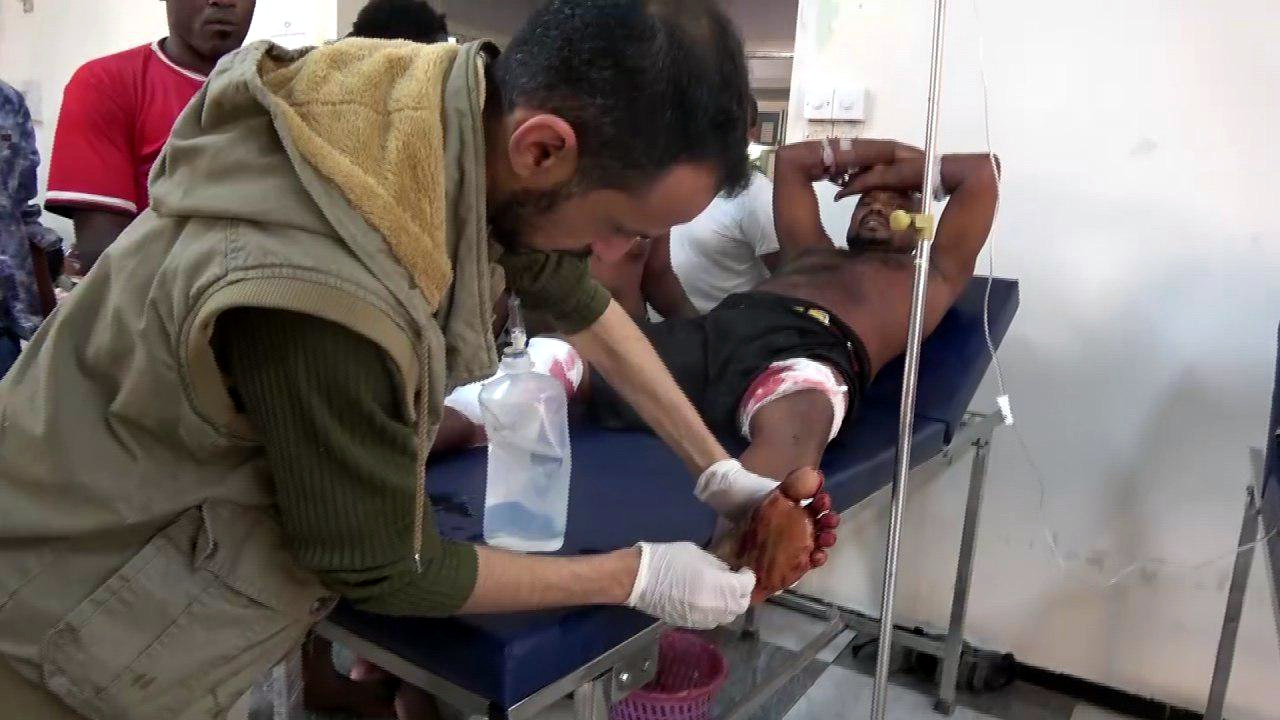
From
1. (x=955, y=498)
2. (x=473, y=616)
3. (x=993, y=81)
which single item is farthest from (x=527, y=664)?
(x=993, y=81)

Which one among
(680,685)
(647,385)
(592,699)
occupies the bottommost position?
(680,685)

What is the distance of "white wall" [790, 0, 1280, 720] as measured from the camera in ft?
5.71

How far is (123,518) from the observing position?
663 millimetres

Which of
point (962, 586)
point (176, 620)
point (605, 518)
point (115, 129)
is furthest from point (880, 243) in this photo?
point (176, 620)

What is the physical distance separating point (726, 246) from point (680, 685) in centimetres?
114

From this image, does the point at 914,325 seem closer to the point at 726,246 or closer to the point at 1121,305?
the point at 1121,305

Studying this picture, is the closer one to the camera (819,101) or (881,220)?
(881,220)

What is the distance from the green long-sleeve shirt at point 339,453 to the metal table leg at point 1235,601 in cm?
152

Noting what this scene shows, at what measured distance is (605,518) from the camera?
1095mm

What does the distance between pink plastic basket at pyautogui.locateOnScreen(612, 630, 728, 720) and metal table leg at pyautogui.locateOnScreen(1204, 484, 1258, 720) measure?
3.12 ft

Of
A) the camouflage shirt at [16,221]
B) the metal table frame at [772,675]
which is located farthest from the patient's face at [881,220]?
the camouflage shirt at [16,221]

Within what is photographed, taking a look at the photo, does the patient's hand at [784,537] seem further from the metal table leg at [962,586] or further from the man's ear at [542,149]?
the metal table leg at [962,586]

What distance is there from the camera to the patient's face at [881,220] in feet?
6.55

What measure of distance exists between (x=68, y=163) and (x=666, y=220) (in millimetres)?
1326
